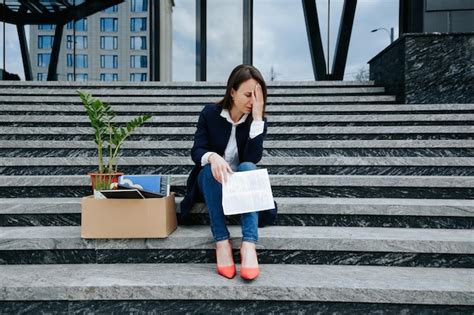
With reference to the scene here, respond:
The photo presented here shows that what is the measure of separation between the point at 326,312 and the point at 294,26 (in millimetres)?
7507

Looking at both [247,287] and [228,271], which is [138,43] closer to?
[228,271]

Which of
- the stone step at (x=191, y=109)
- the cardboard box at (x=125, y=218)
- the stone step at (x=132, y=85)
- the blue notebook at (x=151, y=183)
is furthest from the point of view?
the stone step at (x=132, y=85)

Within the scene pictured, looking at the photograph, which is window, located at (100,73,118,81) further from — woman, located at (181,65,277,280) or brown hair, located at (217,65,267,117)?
brown hair, located at (217,65,267,117)

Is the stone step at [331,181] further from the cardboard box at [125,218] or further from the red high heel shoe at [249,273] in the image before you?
the red high heel shoe at [249,273]

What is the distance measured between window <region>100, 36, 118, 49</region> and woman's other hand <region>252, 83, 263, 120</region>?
7454 mm

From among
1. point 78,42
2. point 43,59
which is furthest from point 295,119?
point 43,59

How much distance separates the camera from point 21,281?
1852 millimetres

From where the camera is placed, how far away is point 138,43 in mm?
8805

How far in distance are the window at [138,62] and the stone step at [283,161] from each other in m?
6.02

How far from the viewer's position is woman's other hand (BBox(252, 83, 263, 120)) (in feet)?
6.75

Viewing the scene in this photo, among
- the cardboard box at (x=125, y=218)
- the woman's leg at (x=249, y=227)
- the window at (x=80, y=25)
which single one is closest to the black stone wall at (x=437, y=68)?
the woman's leg at (x=249, y=227)

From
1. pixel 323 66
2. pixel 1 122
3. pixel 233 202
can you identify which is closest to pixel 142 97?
pixel 1 122

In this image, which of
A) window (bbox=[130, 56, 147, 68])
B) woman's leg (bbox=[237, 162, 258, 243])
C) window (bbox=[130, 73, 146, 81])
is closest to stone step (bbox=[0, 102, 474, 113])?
woman's leg (bbox=[237, 162, 258, 243])

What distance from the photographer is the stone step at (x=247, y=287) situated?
1735 millimetres
